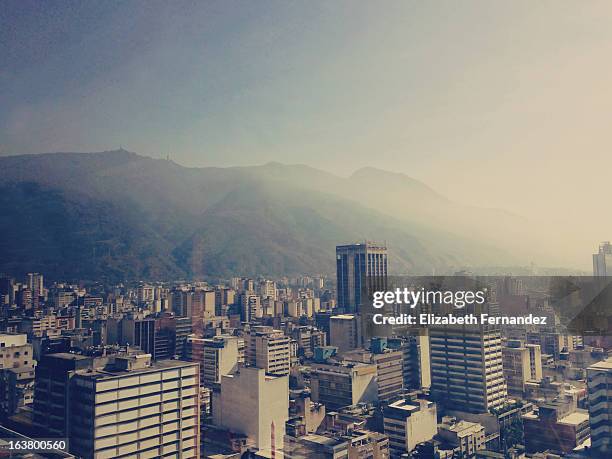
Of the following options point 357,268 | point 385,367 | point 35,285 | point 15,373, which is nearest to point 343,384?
point 385,367

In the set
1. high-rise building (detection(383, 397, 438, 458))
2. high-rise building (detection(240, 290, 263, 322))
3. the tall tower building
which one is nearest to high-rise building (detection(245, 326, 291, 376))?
high-rise building (detection(383, 397, 438, 458))

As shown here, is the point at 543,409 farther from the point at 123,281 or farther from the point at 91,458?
the point at 123,281

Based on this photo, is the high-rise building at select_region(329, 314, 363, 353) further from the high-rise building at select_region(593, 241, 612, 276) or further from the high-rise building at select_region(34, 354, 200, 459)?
the high-rise building at select_region(34, 354, 200, 459)

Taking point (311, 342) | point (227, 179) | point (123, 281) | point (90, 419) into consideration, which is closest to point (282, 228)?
point (227, 179)

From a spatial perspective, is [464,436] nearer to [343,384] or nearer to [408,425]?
[408,425]

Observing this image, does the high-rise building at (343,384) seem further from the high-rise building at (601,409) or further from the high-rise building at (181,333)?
the high-rise building at (601,409)
